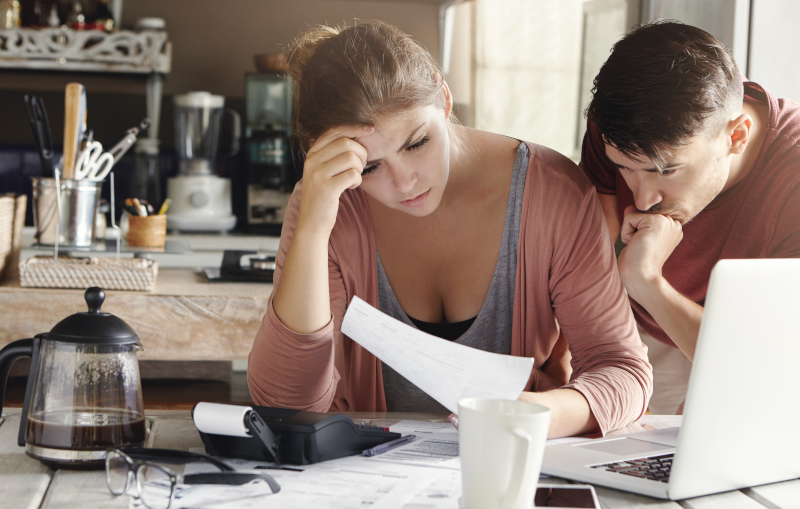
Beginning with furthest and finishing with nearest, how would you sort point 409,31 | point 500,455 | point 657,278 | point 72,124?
1. point 409,31
2. point 72,124
3. point 657,278
4. point 500,455

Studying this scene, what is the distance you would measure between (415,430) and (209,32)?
3.22 m

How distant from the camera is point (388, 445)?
2.67 ft

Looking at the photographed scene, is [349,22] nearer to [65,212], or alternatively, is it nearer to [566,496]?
[65,212]

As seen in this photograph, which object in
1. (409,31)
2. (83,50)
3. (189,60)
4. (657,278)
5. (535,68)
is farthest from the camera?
(409,31)

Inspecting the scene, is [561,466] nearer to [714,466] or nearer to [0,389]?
[714,466]

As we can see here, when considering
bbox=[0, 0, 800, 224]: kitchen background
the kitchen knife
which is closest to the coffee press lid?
the kitchen knife

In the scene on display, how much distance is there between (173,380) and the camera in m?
2.74

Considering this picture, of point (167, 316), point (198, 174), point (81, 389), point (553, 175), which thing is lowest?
point (167, 316)

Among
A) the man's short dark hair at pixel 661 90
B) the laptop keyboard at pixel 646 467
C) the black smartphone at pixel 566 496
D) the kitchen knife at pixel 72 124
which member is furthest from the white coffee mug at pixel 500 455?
the kitchen knife at pixel 72 124

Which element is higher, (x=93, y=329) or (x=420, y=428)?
(x=93, y=329)

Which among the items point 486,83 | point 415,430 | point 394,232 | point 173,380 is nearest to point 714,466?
point 415,430

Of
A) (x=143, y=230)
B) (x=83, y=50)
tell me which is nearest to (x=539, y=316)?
(x=143, y=230)

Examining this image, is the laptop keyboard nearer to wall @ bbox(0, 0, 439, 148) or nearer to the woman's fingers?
the woman's fingers

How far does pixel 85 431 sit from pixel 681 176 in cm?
86
